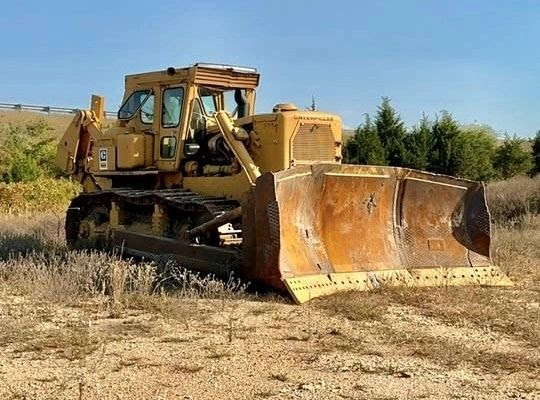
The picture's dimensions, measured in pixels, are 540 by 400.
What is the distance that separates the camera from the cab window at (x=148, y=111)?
11.7 meters

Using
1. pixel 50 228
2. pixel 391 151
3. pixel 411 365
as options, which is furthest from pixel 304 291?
pixel 391 151

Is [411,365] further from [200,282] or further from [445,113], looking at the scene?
[445,113]

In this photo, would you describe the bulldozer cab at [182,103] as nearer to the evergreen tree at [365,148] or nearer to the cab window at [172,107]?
A: the cab window at [172,107]

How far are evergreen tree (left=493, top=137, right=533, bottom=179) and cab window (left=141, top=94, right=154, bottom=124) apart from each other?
1875 cm

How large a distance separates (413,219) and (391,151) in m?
16.4

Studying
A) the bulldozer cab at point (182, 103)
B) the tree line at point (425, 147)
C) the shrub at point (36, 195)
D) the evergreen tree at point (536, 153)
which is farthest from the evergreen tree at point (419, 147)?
the bulldozer cab at point (182, 103)

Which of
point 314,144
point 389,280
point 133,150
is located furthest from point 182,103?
point 389,280

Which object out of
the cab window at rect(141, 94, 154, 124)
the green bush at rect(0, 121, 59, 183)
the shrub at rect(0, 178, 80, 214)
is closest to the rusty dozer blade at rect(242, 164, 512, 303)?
the cab window at rect(141, 94, 154, 124)

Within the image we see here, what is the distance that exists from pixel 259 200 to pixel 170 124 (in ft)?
11.4

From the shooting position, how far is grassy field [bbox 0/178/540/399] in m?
5.15

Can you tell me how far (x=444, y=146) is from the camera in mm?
26375

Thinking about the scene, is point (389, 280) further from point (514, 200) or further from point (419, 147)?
point (419, 147)

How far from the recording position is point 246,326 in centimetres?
694

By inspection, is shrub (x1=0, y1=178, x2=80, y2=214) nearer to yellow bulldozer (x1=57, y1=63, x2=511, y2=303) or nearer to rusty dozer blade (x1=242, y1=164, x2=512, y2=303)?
yellow bulldozer (x1=57, y1=63, x2=511, y2=303)
